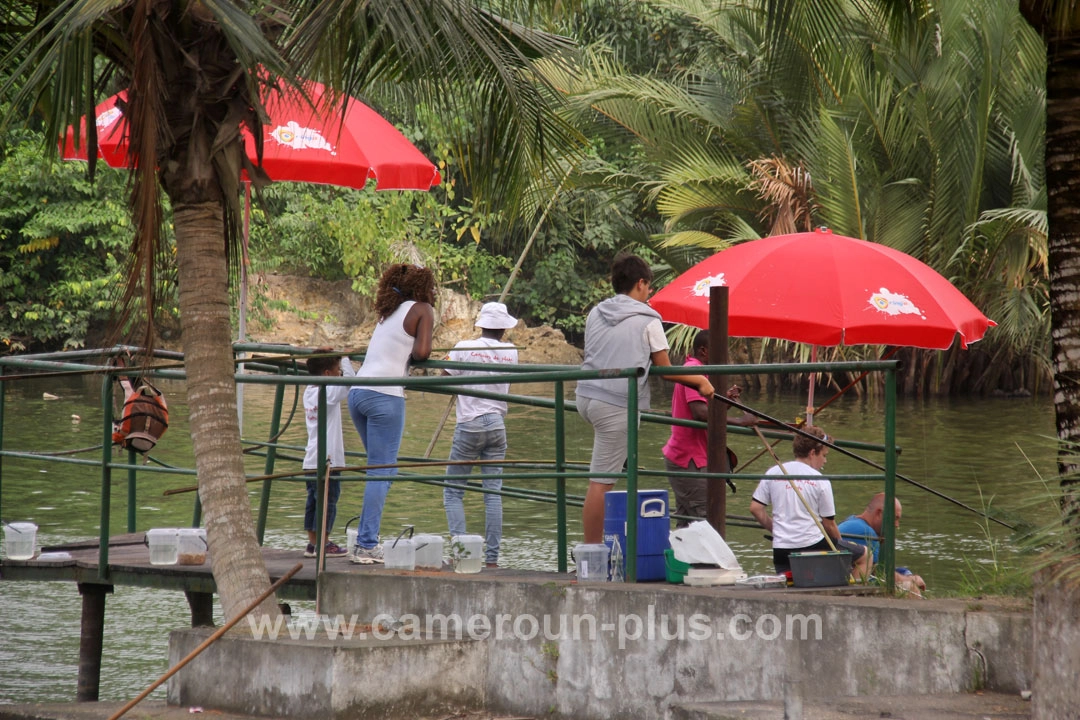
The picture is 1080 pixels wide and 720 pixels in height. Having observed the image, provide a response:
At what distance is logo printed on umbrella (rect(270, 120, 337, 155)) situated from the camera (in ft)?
29.1

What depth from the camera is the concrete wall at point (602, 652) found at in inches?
203

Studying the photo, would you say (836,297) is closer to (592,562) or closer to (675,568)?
(675,568)

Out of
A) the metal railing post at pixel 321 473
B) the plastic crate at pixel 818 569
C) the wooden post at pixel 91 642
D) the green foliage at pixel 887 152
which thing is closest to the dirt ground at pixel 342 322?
the green foliage at pixel 887 152

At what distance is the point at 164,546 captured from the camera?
7102 mm

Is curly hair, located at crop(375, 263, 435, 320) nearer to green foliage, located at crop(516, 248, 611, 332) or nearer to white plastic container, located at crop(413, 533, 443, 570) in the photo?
white plastic container, located at crop(413, 533, 443, 570)

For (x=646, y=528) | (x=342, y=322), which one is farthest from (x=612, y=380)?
(x=342, y=322)

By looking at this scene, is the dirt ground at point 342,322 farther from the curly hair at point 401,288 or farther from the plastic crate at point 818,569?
the plastic crate at point 818,569

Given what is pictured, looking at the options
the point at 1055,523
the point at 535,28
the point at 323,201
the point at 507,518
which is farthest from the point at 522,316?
the point at 1055,523

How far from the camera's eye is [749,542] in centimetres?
1314

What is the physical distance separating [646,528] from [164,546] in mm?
2627

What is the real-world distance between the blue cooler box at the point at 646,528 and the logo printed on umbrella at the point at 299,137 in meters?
3.63

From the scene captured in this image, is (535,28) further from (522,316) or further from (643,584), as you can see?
(522,316)

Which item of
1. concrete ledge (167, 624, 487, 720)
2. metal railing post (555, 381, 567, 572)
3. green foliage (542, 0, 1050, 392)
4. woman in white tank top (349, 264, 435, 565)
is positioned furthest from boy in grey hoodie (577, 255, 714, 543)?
green foliage (542, 0, 1050, 392)

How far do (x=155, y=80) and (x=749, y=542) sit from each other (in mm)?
8893
